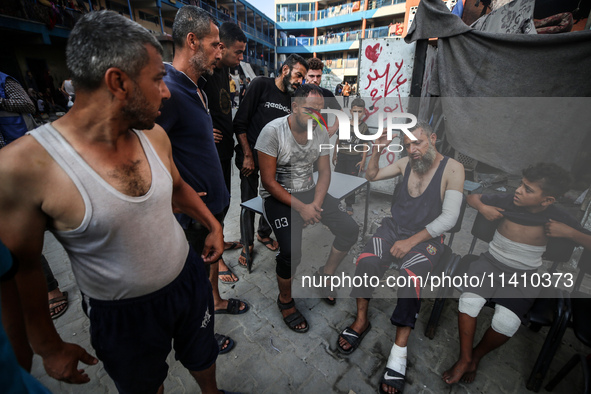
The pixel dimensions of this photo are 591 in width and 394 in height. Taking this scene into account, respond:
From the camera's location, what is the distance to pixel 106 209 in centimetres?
95

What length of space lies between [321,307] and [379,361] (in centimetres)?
71

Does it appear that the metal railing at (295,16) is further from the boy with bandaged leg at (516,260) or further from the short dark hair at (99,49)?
the short dark hair at (99,49)

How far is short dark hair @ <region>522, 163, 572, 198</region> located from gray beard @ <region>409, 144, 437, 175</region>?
0.68 meters

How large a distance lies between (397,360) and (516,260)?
1221mm

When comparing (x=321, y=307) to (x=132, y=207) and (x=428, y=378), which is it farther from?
(x=132, y=207)

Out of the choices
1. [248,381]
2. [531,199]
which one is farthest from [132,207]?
[531,199]

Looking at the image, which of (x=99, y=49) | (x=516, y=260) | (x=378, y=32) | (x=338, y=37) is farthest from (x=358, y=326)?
(x=338, y=37)

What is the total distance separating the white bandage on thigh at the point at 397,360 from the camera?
1888mm

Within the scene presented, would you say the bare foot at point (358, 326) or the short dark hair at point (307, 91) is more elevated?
the short dark hair at point (307, 91)

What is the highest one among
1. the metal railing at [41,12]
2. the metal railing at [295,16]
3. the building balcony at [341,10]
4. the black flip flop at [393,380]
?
the metal railing at [295,16]

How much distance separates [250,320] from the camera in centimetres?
241

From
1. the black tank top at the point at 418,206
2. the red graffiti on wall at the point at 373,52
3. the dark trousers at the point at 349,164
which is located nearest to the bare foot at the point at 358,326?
the black tank top at the point at 418,206

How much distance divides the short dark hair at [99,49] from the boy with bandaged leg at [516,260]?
2.53m

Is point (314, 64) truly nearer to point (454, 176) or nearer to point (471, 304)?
point (454, 176)
